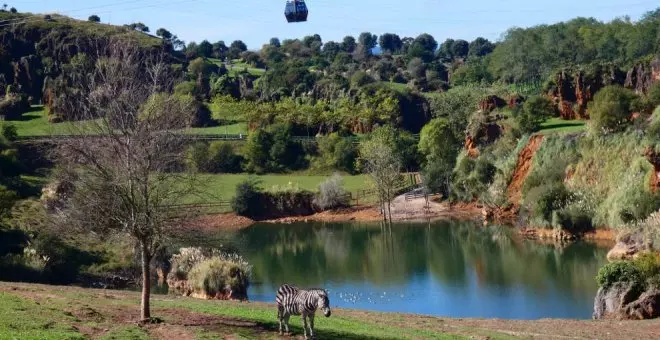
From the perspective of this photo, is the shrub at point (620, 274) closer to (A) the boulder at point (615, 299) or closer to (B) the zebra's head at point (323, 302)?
(A) the boulder at point (615, 299)

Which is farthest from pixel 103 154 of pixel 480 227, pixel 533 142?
pixel 533 142

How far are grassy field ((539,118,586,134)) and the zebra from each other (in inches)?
2244

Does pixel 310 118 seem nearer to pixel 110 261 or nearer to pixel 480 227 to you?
pixel 480 227

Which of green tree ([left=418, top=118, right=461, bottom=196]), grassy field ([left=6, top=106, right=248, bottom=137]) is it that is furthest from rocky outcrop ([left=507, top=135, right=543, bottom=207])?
grassy field ([left=6, top=106, right=248, bottom=137])

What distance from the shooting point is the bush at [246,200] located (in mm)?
80062

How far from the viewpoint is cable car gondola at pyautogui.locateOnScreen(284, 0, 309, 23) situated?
144 ft

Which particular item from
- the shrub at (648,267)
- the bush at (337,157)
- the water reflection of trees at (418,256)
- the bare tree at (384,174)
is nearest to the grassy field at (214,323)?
the shrub at (648,267)

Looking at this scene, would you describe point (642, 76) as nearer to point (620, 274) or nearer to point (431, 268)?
point (431, 268)

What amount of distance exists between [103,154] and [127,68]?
2279 mm

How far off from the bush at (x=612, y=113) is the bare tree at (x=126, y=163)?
51953mm

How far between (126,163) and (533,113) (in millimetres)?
68369

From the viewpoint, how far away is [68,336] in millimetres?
19391

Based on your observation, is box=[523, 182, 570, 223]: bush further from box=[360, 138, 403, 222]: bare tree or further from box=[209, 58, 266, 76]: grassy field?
box=[209, 58, 266, 76]: grassy field

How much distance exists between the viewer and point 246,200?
80312 mm
